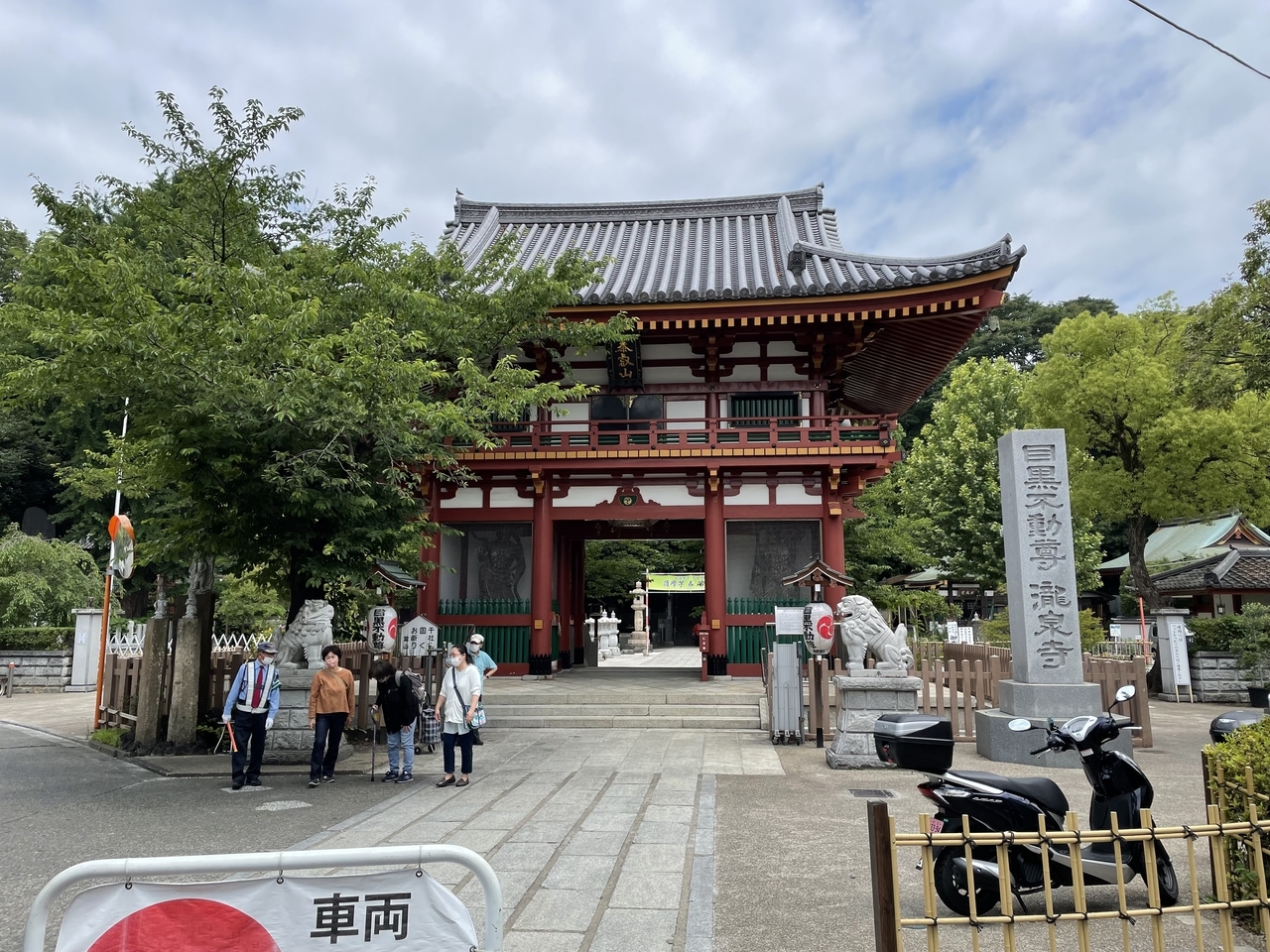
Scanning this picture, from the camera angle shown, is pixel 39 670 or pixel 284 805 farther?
pixel 39 670

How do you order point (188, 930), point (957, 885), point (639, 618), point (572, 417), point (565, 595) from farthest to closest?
1. point (639, 618)
2. point (565, 595)
3. point (572, 417)
4. point (957, 885)
5. point (188, 930)

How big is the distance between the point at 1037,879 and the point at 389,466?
28.5 ft

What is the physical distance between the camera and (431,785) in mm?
8898

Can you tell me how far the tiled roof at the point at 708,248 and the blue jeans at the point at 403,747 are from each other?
33.3ft

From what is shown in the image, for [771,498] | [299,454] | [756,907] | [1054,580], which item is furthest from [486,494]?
[756,907]

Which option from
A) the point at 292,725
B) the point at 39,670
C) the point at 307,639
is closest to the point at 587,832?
the point at 307,639

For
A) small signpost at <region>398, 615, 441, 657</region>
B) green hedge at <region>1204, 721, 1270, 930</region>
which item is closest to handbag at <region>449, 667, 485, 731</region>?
small signpost at <region>398, 615, 441, 657</region>

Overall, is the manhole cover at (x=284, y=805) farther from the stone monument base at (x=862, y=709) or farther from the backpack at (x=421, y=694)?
the stone monument base at (x=862, y=709)

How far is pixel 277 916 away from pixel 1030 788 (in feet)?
14.1

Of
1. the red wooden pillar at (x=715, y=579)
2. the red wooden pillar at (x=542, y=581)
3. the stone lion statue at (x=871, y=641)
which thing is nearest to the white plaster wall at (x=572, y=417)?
the red wooden pillar at (x=542, y=581)

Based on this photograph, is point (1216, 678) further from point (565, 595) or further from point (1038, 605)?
point (565, 595)

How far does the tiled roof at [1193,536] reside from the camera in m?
26.2

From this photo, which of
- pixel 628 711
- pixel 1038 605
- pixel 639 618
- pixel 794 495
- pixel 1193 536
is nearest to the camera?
pixel 1038 605

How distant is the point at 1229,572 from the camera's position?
909 inches
